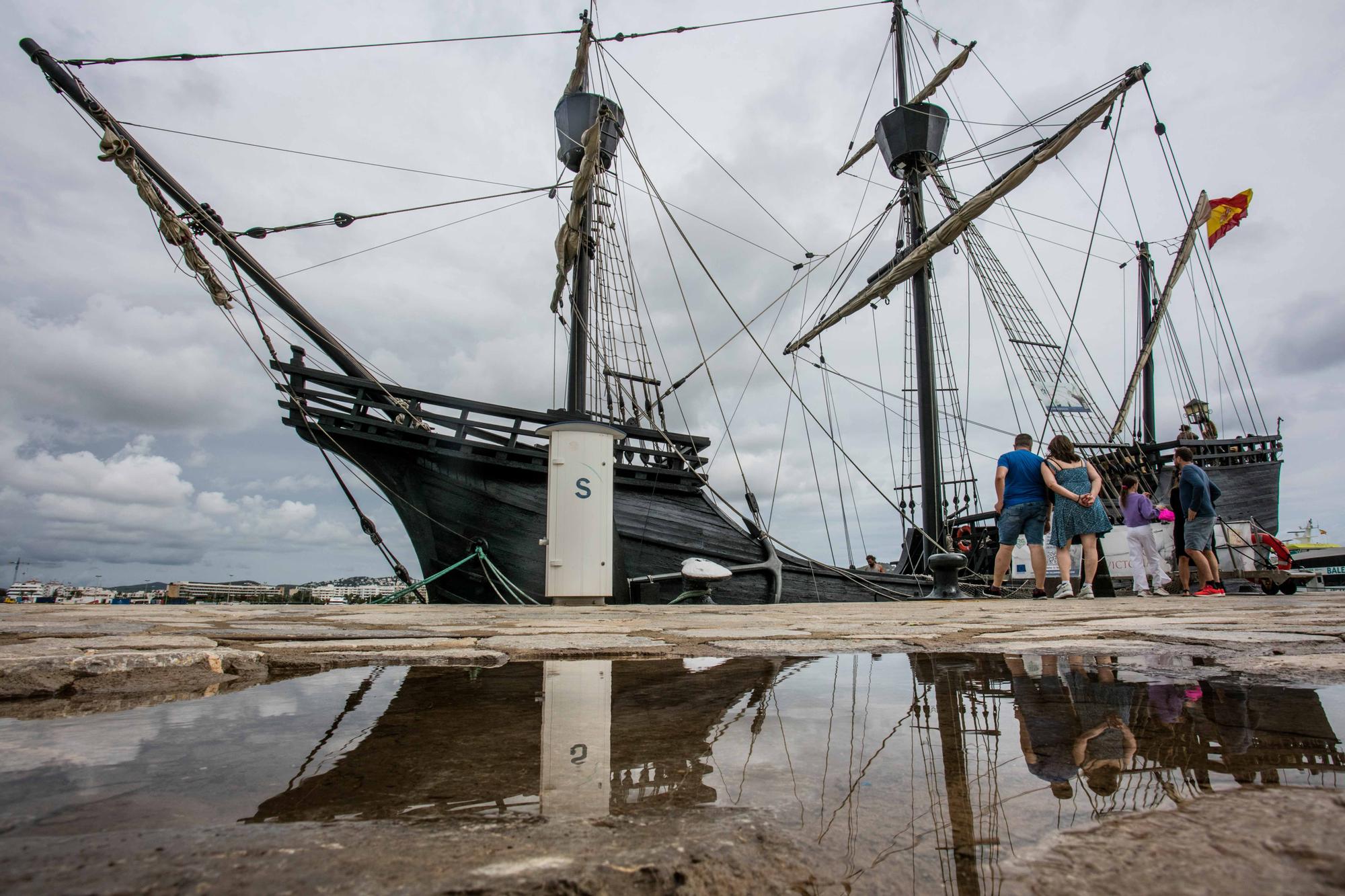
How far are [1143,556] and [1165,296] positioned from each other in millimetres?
16754

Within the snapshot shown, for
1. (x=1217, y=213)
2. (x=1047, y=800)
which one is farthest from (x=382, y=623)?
(x=1217, y=213)

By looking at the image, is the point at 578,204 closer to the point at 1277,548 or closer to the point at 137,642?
the point at 137,642

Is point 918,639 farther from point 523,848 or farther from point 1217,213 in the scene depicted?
point 1217,213

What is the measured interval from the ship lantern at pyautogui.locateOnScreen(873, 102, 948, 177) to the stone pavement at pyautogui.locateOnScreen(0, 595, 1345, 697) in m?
15.1

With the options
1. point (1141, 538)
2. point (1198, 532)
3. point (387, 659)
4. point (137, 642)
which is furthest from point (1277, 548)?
point (137, 642)

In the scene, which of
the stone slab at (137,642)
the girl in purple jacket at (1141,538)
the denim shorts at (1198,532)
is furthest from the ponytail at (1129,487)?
the stone slab at (137,642)

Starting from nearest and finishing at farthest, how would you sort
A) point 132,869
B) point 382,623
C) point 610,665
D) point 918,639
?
point 132,869 → point 610,665 → point 918,639 → point 382,623

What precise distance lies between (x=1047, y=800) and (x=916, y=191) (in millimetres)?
17697

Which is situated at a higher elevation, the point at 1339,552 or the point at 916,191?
the point at 916,191

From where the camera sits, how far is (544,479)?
9227mm

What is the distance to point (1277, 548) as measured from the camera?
35.2 ft

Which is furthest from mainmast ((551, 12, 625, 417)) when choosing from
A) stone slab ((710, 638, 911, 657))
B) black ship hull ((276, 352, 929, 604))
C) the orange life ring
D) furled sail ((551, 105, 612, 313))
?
the orange life ring

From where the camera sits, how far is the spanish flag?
56.2 ft

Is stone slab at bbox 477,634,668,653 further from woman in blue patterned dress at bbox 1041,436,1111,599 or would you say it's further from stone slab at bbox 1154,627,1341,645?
woman in blue patterned dress at bbox 1041,436,1111,599
